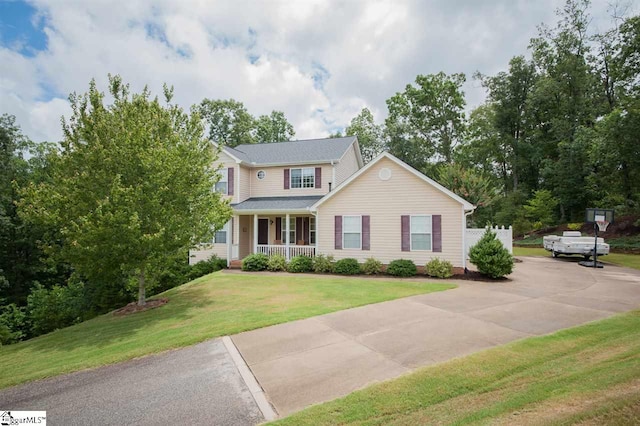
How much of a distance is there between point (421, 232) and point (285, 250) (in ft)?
24.5

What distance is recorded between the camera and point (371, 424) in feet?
11.7

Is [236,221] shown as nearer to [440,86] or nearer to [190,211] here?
[190,211]

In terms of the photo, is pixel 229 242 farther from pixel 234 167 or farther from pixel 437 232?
pixel 437 232

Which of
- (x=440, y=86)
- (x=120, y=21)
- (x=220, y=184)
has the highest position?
(x=440, y=86)

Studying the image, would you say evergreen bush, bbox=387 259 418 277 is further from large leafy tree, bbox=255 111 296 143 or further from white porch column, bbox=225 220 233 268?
large leafy tree, bbox=255 111 296 143

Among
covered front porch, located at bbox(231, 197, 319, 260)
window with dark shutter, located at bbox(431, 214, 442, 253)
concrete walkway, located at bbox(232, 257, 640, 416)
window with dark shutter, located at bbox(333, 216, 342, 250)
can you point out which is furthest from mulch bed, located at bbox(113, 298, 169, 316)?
window with dark shutter, located at bbox(431, 214, 442, 253)

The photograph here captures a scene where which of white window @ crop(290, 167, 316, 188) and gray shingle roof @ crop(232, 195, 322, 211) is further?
white window @ crop(290, 167, 316, 188)

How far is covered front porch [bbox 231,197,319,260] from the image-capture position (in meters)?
18.3

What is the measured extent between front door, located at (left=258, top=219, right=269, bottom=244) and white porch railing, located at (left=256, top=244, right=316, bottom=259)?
1770 millimetres

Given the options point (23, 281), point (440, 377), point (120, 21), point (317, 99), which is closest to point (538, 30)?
Result: point (317, 99)

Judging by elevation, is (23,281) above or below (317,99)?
below

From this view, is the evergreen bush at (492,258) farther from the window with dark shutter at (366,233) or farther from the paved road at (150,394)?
the paved road at (150,394)

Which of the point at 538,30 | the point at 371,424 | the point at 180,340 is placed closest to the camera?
the point at 371,424

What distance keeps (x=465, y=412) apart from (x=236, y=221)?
1684 cm
